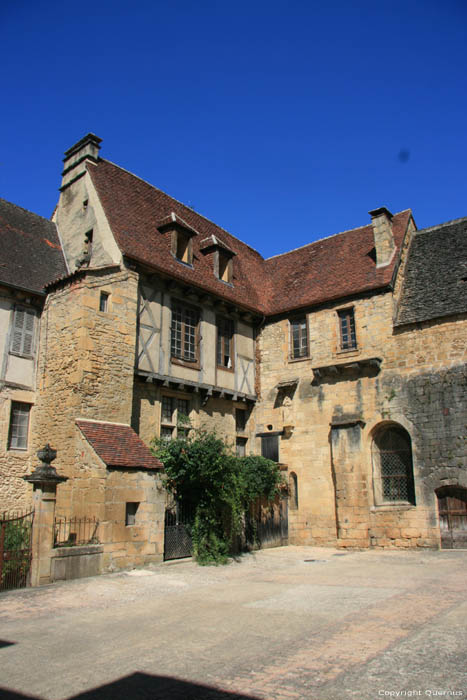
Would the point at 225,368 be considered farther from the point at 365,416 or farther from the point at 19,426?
the point at 19,426

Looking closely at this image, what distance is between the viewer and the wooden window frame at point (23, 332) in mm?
13219

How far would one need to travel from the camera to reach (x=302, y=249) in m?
20.5

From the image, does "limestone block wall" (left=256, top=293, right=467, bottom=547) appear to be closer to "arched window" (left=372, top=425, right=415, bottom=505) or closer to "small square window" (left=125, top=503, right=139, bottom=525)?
"arched window" (left=372, top=425, right=415, bottom=505)

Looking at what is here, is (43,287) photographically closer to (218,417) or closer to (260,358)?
(218,417)

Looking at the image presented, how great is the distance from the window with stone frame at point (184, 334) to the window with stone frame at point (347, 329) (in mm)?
4258

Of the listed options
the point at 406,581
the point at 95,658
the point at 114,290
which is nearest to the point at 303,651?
the point at 95,658

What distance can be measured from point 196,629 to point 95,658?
1410 millimetres

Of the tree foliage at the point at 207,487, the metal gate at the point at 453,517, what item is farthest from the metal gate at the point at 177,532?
the metal gate at the point at 453,517

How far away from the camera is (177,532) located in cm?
1228

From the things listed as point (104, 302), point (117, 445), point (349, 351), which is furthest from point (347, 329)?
point (117, 445)

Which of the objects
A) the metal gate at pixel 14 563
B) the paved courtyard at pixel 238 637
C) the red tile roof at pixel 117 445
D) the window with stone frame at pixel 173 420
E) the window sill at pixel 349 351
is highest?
the window sill at pixel 349 351

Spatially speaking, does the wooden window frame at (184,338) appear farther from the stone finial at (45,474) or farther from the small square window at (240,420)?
the stone finial at (45,474)

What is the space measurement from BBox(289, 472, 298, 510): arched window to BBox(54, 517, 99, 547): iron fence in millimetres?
6964

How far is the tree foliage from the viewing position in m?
12.5
